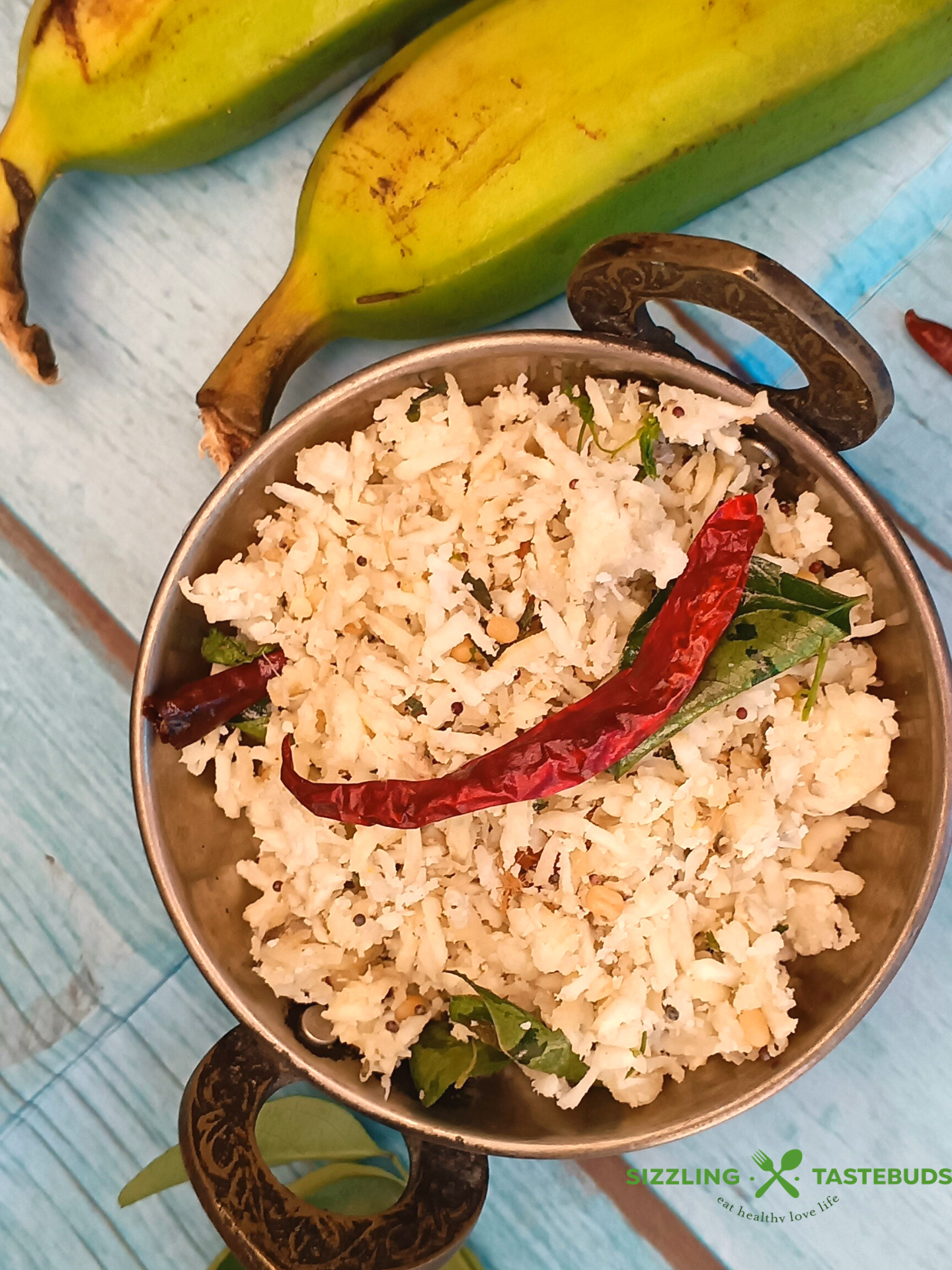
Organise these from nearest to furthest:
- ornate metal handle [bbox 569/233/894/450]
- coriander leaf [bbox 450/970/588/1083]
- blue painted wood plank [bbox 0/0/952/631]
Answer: ornate metal handle [bbox 569/233/894/450]
coriander leaf [bbox 450/970/588/1083]
blue painted wood plank [bbox 0/0/952/631]

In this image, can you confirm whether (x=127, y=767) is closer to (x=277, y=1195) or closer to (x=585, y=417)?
(x=277, y=1195)

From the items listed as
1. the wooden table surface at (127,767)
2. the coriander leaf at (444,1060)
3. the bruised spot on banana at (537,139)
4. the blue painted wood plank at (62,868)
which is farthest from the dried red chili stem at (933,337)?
the blue painted wood plank at (62,868)

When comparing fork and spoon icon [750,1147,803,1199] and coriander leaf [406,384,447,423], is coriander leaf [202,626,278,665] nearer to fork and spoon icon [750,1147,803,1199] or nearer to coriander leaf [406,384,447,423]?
coriander leaf [406,384,447,423]

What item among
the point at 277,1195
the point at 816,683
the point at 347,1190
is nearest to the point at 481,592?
the point at 816,683

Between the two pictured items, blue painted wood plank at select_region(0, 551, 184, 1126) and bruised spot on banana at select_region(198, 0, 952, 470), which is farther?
blue painted wood plank at select_region(0, 551, 184, 1126)

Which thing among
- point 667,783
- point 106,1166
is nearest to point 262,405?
point 667,783

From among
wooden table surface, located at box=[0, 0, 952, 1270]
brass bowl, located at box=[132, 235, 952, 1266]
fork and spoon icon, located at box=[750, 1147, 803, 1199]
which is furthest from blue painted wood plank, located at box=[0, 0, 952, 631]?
fork and spoon icon, located at box=[750, 1147, 803, 1199]

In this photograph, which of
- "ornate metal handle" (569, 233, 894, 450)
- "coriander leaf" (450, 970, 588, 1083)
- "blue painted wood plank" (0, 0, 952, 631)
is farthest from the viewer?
"blue painted wood plank" (0, 0, 952, 631)
